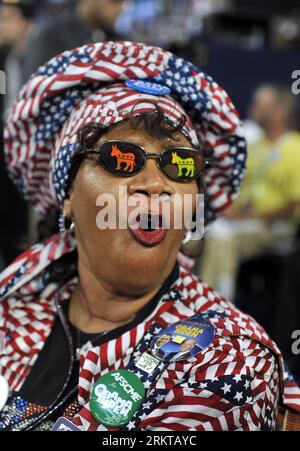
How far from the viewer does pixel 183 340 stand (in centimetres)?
139

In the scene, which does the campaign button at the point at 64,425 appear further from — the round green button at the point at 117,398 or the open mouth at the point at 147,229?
the open mouth at the point at 147,229

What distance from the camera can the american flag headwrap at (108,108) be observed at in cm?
Answer: 157

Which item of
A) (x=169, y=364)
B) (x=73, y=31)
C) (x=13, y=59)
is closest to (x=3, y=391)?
(x=169, y=364)

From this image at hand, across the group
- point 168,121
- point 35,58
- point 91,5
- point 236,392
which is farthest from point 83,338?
point 91,5

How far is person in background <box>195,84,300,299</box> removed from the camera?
402 cm

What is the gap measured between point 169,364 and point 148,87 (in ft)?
2.23

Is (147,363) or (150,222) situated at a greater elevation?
(150,222)

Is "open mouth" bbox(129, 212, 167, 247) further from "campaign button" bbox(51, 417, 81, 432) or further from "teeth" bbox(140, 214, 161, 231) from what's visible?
"campaign button" bbox(51, 417, 81, 432)

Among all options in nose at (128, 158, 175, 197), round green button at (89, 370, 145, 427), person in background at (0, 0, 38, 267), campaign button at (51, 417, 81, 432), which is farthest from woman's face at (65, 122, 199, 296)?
person in background at (0, 0, 38, 267)

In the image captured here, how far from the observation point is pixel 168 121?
4.95ft

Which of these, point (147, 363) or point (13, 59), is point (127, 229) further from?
point (13, 59)

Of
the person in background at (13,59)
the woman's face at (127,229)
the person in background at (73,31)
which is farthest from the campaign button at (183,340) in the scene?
the person in background at (13,59)
